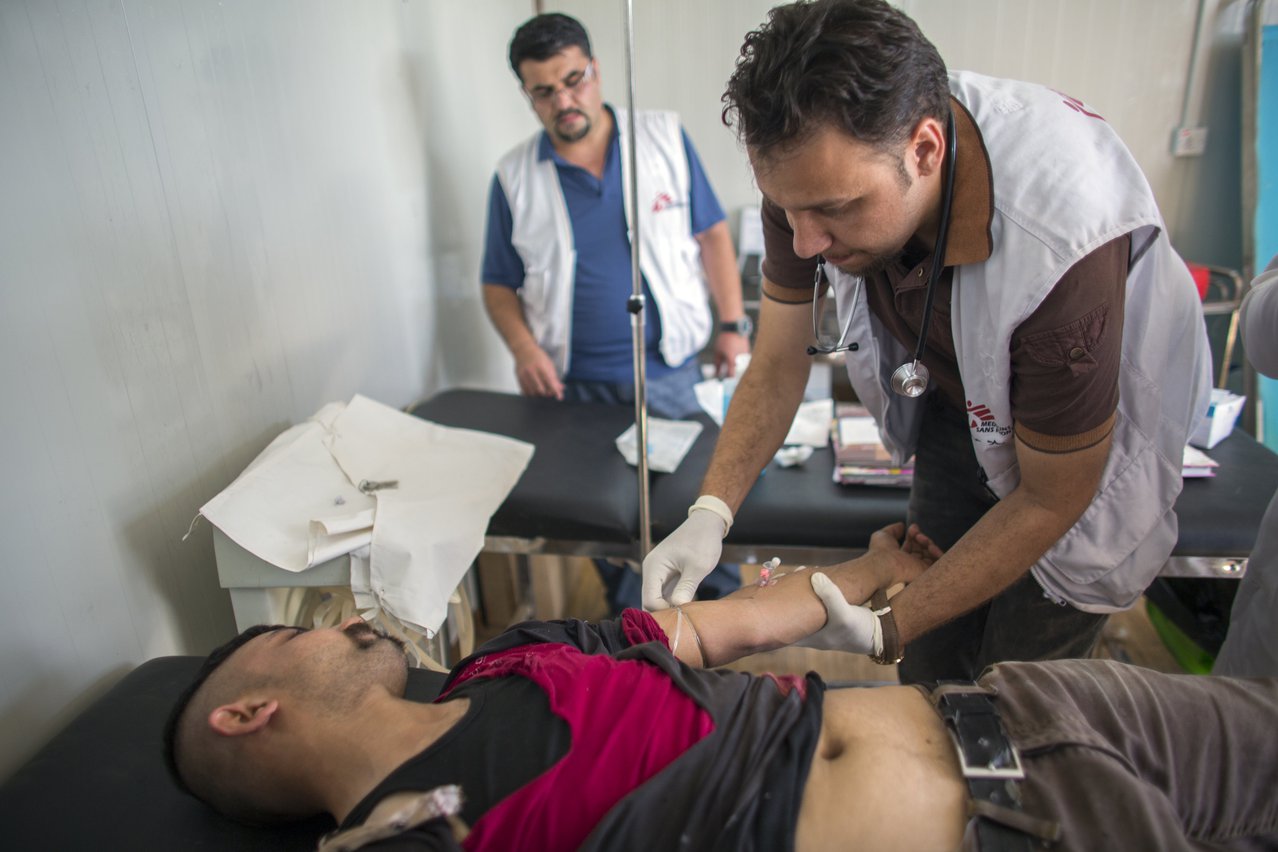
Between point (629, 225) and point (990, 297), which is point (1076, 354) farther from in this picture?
point (629, 225)

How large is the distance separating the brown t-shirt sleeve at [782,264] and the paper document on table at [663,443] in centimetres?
52

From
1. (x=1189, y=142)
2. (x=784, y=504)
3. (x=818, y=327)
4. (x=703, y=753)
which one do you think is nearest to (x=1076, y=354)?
(x=818, y=327)

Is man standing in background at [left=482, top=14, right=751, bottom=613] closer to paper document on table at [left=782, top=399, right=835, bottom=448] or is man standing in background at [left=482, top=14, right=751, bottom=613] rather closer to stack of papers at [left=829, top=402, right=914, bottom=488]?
paper document on table at [left=782, top=399, right=835, bottom=448]

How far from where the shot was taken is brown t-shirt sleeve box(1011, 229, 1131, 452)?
0.96 m

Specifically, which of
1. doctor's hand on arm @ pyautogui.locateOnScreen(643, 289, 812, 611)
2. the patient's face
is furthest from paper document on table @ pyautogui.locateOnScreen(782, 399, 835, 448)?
the patient's face

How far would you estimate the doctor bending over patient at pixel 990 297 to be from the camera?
Result: 0.92 m

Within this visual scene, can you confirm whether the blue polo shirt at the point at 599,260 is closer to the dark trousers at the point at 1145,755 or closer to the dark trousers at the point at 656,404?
the dark trousers at the point at 656,404

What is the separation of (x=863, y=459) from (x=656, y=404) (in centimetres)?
68

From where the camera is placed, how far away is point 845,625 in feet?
3.79

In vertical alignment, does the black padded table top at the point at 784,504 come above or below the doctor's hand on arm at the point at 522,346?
below

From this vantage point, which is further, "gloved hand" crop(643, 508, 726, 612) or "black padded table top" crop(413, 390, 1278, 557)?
"black padded table top" crop(413, 390, 1278, 557)

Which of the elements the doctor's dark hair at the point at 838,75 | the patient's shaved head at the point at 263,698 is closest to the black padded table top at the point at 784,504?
the patient's shaved head at the point at 263,698

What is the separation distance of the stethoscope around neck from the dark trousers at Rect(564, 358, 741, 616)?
3.13ft

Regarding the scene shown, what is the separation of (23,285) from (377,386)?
3.28 feet
